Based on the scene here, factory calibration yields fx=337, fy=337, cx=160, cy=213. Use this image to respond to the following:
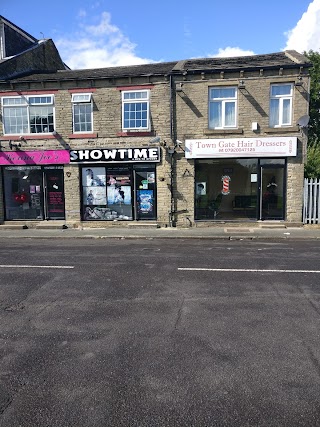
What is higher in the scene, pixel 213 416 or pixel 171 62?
pixel 171 62

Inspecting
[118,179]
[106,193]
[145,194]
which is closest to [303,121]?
[145,194]

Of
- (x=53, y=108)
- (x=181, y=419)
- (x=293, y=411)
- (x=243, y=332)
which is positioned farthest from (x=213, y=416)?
(x=53, y=108)

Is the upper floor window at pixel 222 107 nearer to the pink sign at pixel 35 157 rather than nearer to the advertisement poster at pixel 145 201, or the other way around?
the advertisement poster at pixel 145 201

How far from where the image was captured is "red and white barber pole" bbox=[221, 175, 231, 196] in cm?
1570

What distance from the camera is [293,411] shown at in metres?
3.12

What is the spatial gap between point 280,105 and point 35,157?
454 inches

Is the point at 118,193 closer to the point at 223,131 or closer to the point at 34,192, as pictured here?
the point at 34,192

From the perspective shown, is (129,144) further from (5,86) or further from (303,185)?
(303,185)

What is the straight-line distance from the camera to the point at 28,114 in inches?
639

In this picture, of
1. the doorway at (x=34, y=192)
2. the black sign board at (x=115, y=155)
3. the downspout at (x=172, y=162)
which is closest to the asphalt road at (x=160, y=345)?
the downspout at (x=172, y=162)

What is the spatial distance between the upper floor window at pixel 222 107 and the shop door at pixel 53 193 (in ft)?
25.3

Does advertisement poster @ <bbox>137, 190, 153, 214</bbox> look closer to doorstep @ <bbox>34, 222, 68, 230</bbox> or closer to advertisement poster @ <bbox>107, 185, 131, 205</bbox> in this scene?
advertisement poster @ <bbox>107, 185, 131, 205</bbox>

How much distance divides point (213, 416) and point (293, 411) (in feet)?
2.46

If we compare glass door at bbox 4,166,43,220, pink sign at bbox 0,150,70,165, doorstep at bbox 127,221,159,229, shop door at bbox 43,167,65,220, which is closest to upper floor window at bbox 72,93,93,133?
pink sign at bbox 0,150,70,165
